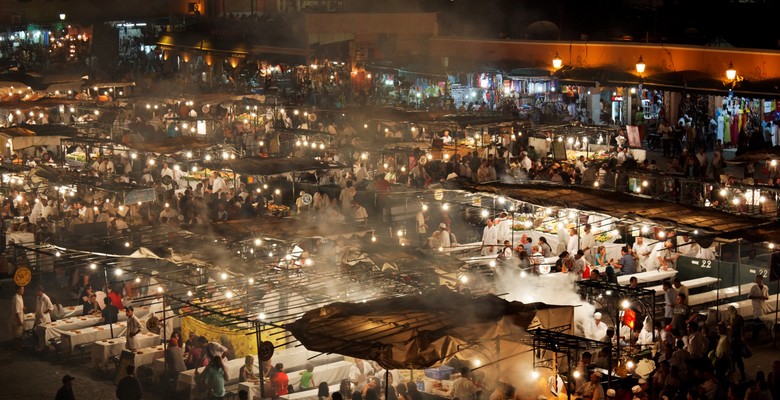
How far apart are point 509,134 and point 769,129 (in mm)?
7560

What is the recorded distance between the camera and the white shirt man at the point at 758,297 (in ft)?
56.6

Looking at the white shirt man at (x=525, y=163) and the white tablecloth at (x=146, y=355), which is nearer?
the white tablecloth at (x=146, y=355)

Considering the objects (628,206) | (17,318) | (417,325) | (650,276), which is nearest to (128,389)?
(17,318)

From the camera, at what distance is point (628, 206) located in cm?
1767

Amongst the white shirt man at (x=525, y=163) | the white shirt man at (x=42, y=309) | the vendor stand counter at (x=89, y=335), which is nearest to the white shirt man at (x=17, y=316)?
the white shirt man at (x=42, y=309)

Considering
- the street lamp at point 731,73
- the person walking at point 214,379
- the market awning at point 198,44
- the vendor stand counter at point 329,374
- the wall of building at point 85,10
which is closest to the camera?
the person walking at point 214,379

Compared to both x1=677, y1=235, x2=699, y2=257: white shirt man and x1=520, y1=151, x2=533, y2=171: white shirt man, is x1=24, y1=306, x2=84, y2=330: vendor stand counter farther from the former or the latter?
x1=520, y1=151, x2=533, y2=171: white shirt man

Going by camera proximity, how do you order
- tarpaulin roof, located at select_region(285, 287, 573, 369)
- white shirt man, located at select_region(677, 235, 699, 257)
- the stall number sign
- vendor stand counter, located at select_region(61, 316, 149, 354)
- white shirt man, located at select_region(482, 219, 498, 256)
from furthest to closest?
white shirt man, located at select_region(482, 219, 498, 256) → white shirt man, located at select_region(677, 235, 699, 257) → the stall number sign → vendor stand counter, located at select_region(61, 316, 149, 354) → tarpaulin roof, located at select_region(285, 287, 573, 369)

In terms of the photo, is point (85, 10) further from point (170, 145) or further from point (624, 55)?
point (624, 55)

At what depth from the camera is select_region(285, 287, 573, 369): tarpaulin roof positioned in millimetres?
11492

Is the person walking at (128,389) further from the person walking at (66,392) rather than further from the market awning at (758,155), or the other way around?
the market awning at (758,155)

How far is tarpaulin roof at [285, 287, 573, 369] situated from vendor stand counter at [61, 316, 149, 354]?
664 centimetres

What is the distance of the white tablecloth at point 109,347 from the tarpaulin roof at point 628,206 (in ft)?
22.1

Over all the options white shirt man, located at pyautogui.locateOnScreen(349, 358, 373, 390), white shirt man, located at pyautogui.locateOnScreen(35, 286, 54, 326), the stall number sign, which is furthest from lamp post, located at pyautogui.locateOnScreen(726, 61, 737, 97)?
white shirt man, located at pyautogui.locateOnScreen(35, 286, 54, 326)
